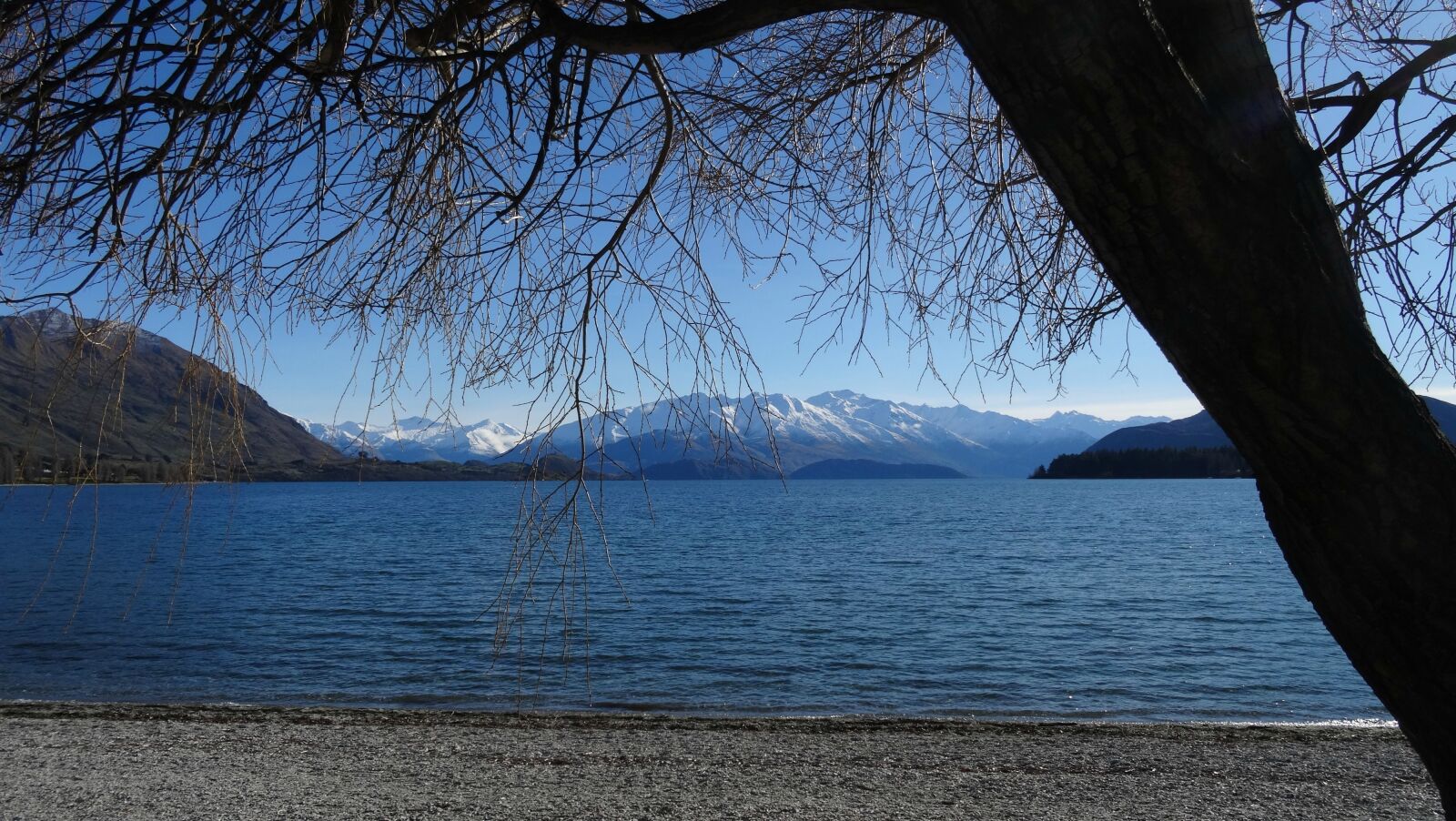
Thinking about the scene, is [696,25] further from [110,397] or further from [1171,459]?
[1171,459]

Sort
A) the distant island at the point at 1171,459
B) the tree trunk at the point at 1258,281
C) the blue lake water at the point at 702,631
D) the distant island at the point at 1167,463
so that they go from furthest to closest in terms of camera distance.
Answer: the distant island at the point at 1167,463
the distant island at the point at 1171,459
the blue lake water at the point at 702,631
the tree trunk at the point at 1258,281

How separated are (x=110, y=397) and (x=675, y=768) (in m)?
7.13

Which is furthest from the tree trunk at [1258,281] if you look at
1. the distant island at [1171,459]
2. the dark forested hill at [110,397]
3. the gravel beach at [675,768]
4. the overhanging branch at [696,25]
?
the distant island at [1171,459]

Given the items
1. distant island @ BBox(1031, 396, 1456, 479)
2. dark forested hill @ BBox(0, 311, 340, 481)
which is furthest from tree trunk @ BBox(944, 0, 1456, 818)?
distant island @ BBox(1031, 396, 1456, 479)

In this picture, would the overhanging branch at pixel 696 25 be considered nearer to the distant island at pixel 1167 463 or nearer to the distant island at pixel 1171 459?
the distant island at pixel 1171 459

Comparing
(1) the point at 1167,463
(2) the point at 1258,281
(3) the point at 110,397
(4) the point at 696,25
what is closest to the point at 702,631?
(3) the point at 110,397

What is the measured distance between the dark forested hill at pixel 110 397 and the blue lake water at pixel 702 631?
0.21 metres

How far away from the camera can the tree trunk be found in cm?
159

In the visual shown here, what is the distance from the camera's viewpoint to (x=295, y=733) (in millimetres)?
10695

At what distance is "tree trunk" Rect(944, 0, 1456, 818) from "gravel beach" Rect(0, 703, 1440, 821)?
659 cm

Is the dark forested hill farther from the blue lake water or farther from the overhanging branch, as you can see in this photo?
the overhanging branch

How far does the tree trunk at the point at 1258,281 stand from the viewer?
1589 mm

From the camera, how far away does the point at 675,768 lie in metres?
9.18

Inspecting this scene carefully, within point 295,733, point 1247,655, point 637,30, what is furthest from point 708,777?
point 1247,655
